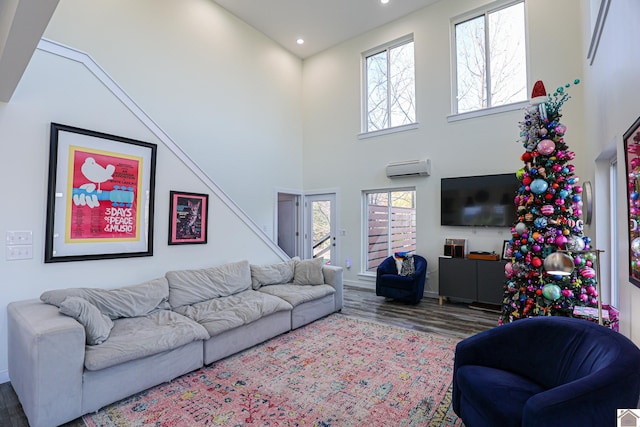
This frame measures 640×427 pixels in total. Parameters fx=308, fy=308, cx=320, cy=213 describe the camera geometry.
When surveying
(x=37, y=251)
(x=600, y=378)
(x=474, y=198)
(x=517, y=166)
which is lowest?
(x=600, y=378)

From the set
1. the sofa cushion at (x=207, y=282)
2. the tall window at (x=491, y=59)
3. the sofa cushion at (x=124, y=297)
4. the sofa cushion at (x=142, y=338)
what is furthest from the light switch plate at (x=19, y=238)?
the tall window at (x=491, y=59)

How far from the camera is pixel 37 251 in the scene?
268 cm

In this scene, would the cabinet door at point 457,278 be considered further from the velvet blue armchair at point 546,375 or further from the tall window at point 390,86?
the velvet blue armchair at point 546,375

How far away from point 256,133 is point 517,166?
4740 mm

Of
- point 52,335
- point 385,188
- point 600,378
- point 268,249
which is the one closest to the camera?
point 600,378

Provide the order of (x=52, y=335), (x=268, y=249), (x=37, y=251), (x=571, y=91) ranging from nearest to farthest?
(x=52, y=335) < (x=37, y=251) < (x=571, y=91) < (x=268, y=249)

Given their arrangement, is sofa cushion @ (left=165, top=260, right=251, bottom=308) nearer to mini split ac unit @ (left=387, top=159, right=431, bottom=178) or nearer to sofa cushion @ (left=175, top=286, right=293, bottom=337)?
sofa cushion @ (left=175, top=286, right=293, bottom=337)

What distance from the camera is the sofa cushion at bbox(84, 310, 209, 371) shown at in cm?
218

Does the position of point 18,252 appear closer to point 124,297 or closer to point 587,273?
point 124,297

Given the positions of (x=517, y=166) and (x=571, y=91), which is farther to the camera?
(x=517, y=166)

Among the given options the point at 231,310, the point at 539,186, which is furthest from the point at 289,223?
the point at 539,186

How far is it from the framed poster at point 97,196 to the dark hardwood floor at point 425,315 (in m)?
3.05

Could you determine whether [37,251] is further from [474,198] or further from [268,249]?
[474,198]

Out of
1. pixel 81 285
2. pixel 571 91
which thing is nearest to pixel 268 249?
pixel 81 285
